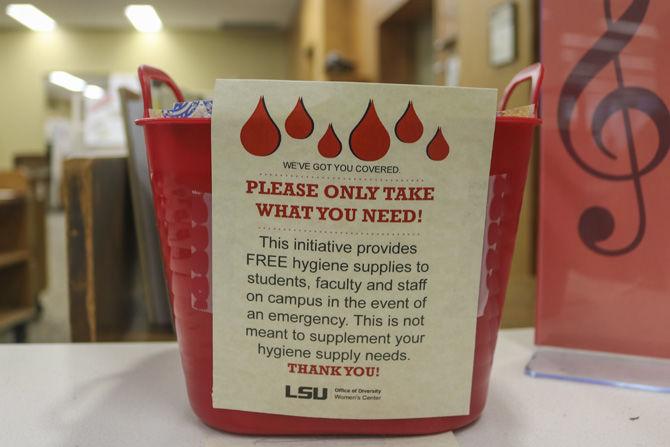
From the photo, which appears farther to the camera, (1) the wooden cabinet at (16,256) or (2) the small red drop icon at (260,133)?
(1) the wooden cabinet at (16,256)

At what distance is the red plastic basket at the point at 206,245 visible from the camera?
1.18ft

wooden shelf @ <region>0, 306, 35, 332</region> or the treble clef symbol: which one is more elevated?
the treble clef symbol

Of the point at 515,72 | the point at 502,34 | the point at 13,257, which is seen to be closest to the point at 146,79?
Answer: the point at 515,72

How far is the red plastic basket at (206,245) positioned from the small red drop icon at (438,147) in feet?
0.12

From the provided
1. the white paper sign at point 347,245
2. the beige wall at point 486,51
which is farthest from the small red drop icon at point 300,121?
the beige wall at point 486,51

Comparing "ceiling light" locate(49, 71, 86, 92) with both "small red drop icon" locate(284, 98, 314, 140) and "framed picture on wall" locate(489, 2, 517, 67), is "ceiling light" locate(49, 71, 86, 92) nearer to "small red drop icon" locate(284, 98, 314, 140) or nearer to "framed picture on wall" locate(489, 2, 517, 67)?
"framed picture on wall" locate(489, 2, 517, 67)

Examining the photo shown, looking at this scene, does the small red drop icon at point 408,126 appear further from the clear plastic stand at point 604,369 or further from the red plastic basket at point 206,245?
the clear plastic stand at point 604,369

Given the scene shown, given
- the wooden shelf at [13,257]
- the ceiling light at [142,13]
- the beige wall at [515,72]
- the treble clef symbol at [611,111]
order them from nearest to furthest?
the treble clef symbol at [611,111] → the beige wall at [515,72] → the ceiling light at [142,13] → the wooden shelf at [13,257]

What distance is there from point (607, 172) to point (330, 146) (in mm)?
284

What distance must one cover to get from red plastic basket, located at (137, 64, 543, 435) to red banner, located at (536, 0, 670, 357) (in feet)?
0.39

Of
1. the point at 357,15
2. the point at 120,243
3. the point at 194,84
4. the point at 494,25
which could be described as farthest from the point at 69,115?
the point at 120,243

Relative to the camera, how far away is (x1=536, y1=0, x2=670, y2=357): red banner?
18.6 inches

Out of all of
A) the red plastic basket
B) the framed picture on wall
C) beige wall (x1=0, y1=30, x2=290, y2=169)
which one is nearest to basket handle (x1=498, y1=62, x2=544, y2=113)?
the red plastic basket

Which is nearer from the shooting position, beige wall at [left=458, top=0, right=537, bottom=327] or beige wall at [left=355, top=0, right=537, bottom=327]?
beige wall at [left=458, top=0, right=537, bottom=327]
